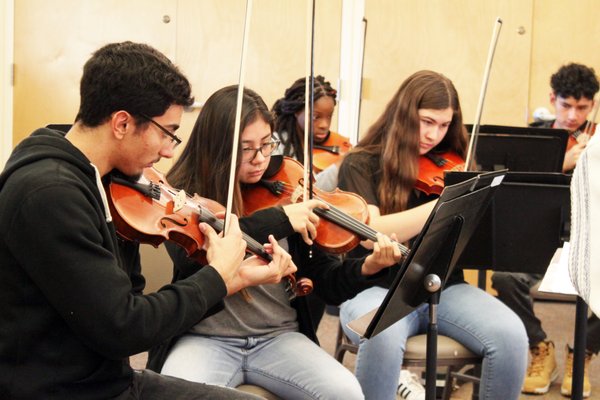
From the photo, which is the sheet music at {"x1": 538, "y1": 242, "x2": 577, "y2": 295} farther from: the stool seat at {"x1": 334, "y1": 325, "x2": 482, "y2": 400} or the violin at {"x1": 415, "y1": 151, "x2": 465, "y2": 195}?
the violin at {"x1": 415, "y1": 151, "x2": 465, "y2": 195}

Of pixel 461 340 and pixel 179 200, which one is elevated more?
pixel 179 200

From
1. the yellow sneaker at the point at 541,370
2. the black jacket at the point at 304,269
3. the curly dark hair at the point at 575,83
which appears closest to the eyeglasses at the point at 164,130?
the black jacket at the point at 304,269

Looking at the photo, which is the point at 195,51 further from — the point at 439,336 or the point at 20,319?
the point at 20,319

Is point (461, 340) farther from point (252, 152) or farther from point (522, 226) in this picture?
point (252, 152)

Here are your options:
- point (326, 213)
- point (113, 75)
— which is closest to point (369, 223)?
point (326, 213)

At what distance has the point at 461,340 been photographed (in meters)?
2.16

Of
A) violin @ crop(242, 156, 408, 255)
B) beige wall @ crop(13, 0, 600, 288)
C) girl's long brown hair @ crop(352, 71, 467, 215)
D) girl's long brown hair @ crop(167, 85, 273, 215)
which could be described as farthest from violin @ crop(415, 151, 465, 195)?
beige wall @ crop(13, 0, 600, 288)

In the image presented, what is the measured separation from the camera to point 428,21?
461 cm

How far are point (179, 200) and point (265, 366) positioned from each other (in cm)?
42

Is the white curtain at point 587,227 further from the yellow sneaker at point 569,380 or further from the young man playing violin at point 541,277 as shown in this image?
the yellow sneaker at point 569,380

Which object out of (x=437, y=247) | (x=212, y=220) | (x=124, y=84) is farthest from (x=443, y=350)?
(x=124, y=84)

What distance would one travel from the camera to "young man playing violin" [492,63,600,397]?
122 inches

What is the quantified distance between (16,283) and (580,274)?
881 mm

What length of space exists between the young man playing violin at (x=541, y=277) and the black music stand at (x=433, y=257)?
120 centimetres
